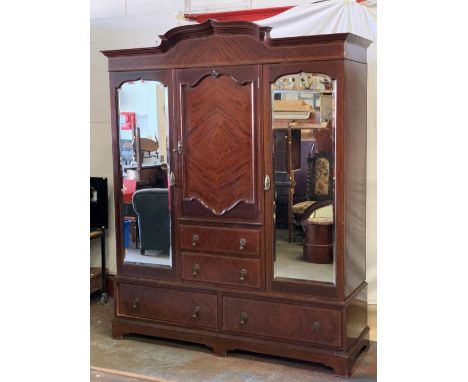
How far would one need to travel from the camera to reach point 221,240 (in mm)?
3754

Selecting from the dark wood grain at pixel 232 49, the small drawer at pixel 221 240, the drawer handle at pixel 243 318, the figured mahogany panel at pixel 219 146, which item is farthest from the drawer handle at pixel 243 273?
the dark wood grain at pixel 232 49

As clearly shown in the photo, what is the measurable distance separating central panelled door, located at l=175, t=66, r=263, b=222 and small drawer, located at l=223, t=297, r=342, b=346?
539 millimetres

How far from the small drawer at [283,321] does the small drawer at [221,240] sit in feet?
1.03

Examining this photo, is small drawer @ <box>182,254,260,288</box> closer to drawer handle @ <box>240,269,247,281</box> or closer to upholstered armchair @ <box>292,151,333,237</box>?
drawer handle @ <box>240,269,247,281</box>

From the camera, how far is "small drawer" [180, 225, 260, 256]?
367 centimetres

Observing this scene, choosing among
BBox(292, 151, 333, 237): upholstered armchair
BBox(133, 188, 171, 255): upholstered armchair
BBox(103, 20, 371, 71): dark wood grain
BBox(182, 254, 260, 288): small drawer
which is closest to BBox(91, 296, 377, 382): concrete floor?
BBox(182, 254, 260, 288): small drawer

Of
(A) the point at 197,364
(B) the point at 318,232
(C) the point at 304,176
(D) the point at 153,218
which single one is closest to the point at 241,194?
(C) the point at 304,176

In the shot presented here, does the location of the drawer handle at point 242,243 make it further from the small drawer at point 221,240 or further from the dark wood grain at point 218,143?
the dark wood grain at point 218,143

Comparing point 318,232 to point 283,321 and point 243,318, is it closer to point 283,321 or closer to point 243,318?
point 283,321

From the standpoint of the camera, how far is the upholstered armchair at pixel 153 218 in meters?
3.94

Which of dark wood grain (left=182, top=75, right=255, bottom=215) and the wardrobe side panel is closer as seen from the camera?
the wardrobe side panel
